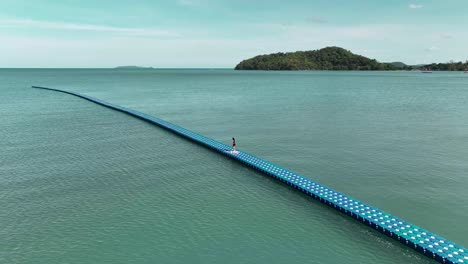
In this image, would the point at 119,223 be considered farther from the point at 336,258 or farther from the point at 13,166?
the point at 13,166

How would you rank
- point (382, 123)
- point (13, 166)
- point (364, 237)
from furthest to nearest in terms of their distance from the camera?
1. point (382, 123)
2. point (13, 166)
3. point (364, 237)

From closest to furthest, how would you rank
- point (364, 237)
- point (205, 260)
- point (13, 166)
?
point (205, 260) < point (364, 237) < point (13, 166)

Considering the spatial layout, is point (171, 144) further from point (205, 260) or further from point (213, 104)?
point (213, 104)

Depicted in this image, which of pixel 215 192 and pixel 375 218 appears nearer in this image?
pixel 375 218

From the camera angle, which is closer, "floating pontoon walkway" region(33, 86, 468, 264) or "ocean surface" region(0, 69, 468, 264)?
"floating pontoon walkway" region(33, 86, 468, 264)

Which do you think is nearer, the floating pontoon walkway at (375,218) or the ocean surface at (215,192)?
the floating pontoon walkway at (375,218)

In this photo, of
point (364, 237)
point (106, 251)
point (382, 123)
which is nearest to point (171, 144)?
point (106, 251)

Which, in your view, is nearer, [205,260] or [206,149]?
[205,260]

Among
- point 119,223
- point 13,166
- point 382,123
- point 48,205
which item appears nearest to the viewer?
point 119,223

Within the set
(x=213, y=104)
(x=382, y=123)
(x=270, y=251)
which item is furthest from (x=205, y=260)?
(x=213, y=104)
